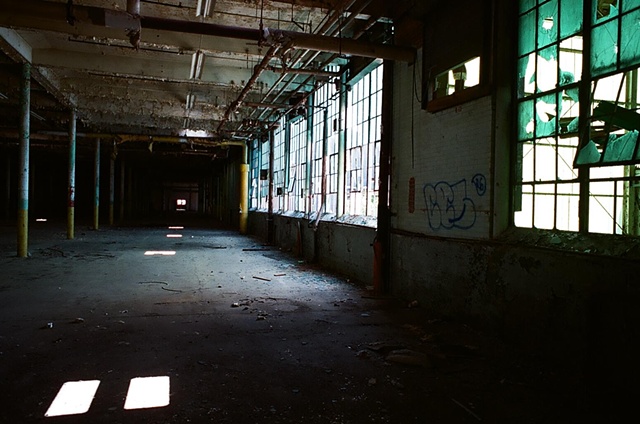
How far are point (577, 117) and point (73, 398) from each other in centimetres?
497

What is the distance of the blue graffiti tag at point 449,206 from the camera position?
18.1ft

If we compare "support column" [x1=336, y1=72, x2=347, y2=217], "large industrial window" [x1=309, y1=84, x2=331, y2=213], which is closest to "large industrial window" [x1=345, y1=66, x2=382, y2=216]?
"support column" [x1=336, y1=72, x2=347, y2=217]

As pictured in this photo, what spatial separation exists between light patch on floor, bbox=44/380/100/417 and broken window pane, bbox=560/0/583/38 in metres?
5.32

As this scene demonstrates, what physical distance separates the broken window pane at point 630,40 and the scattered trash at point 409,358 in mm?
3133

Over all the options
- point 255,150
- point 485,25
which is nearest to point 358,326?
point 485,25

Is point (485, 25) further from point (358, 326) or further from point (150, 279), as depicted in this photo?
point (150, 279)

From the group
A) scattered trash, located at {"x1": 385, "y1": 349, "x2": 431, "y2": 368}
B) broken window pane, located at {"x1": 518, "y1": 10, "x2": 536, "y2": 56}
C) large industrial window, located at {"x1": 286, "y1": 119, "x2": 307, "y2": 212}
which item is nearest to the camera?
scattered trash, located at {"x1": 385, "y1": 349, "x2": 431, "y2": 368}

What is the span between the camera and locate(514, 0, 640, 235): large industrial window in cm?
379

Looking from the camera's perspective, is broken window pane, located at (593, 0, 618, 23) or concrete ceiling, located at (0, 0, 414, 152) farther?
concrete ceiling, located at (0, 0, 414, 152)

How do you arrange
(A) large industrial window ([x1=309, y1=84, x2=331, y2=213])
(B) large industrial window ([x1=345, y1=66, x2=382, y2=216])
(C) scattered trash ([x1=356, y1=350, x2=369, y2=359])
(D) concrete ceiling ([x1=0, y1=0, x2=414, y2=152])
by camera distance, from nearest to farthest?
(C) scattered trash ([x1=356, y1=350, x2=369, y2=359])
(D) concrete ceiling ([x1=0, y1=0, x2=414, y2=152])
(B) large industrial window ([x1=345, y1=66, x2=382, y2=216])
(A) large industrial window ([x1=309, y1=84, x2=331, y2=213])

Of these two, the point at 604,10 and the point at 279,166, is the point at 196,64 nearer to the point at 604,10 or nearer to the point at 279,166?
the point at 279,166

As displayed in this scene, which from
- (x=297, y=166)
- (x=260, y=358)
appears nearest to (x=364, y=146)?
(x=297, y=166)

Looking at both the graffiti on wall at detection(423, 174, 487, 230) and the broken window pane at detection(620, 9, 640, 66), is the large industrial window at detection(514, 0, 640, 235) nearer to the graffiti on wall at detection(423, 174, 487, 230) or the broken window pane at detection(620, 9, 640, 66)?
the broken window pane at detection(620, 9, 640, 66)

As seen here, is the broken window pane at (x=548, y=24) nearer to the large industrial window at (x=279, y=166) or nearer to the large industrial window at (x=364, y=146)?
the large industrial window at (x=364, y=146)
